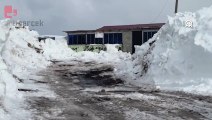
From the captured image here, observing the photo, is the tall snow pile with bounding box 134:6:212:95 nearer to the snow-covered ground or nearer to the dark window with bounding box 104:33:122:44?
the snow-covered ground

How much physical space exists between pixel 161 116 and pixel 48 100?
3.69 meters

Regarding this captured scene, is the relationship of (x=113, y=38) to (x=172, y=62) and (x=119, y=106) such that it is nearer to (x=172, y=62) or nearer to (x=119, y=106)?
(x=172, y=62)

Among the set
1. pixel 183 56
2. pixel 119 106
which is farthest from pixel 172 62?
pixel 119 106

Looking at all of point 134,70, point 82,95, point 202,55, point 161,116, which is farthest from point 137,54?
point 161,116

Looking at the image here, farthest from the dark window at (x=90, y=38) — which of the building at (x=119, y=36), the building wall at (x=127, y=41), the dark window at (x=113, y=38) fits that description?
the building wall at (x=127, y=41)

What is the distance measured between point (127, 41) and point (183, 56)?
27018 millimetres

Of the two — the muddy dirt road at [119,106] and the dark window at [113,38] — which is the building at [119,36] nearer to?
the dark window at [113,38]

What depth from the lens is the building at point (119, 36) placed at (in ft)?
143

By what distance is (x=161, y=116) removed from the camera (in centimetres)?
960

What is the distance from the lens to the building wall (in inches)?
1763

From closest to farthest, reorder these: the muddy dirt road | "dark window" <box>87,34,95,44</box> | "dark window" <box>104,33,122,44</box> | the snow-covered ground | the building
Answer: the muddy dirt road < the snow-covered ground < the building < "dark window" <box>104,33,122,44</box> < "dark window" <box>87,34,95,44</box>

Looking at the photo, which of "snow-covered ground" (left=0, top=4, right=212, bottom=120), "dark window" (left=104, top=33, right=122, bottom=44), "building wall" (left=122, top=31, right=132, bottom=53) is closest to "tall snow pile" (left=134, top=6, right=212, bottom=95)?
"snow-covered ground" (left=0, top=4, right=212, bottom=120)

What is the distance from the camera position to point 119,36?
45688 mm

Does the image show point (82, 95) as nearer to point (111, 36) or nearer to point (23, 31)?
point (23, 31)
